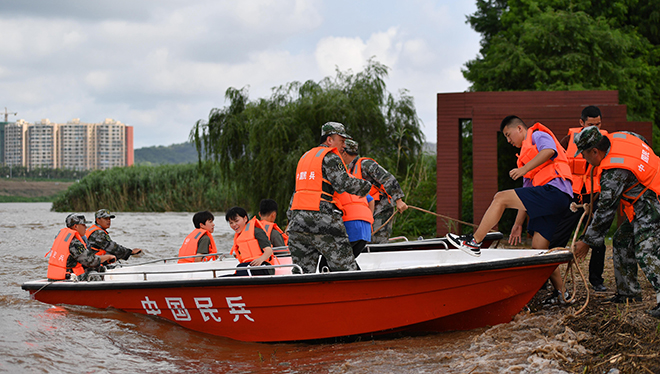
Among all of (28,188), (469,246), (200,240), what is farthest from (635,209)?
(28,188)

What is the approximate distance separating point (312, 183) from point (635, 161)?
100 inches

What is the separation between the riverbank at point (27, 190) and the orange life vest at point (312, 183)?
5767cm

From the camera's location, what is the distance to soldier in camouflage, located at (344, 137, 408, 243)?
540 cm

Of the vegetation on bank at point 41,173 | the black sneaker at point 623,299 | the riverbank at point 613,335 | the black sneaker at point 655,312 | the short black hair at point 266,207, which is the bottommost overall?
the riverbank at point 613,335

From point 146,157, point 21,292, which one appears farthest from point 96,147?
point 21,292

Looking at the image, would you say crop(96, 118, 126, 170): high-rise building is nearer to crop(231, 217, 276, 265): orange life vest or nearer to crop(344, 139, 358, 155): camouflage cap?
crop(344, 139, 358, 155): camouflage cap

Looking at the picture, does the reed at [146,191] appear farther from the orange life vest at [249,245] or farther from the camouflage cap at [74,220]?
the orange life vest at [249,245]

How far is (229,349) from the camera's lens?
17.2ft

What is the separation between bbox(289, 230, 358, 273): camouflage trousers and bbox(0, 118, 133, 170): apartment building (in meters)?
127

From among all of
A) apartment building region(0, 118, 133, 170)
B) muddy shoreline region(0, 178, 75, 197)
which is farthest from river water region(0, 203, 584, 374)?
apartment building region(0, 118, 133, 170)

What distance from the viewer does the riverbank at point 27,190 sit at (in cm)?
5703

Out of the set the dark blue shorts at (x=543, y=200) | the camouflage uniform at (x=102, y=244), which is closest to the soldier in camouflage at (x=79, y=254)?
the camouflage uniform at (x=102, y=244)

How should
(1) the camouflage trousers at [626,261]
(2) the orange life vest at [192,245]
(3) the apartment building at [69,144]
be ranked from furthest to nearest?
(3) the apartment building at [69,144], (2) the orange life vest at [192,245], (1) the camouflage trousers at [626,261]

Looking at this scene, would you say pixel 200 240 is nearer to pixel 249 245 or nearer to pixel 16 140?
pixel 249 245
